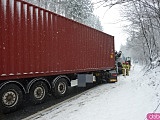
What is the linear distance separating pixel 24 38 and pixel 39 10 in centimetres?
148

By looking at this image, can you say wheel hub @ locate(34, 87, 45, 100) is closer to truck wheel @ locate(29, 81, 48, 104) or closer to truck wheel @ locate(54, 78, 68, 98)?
truck wheel @ locate(29, 81, 48, 104)

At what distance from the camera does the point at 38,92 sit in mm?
8477

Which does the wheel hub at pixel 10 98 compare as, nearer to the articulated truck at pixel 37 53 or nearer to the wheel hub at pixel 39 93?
the articulated truck at pixel 37 53

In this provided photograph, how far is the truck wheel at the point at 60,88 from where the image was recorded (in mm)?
9492

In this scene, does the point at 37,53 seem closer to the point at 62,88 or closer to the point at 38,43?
the point at 38,43

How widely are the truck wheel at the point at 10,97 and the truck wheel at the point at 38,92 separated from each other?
70cm

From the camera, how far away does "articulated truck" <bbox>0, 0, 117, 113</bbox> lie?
700 cm

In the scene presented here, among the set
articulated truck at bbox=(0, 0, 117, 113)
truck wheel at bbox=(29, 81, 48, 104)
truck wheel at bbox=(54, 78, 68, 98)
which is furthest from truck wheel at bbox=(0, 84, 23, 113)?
truck wheel at bbox=(54, 78, 68, 98)

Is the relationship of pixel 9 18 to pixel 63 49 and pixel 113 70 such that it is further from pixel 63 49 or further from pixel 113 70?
pixel 113 70

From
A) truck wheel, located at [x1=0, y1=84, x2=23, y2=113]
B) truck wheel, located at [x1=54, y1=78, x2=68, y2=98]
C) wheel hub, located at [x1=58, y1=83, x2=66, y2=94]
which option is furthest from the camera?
wheel hub, located at [x1=58, y1=83, x2=66, y2=94]

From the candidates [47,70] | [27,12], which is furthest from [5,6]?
[47,70]

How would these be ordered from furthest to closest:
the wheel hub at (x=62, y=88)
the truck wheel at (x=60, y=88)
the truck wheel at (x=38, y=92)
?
the wheel hub at (x=62, y=88), the truck wheel at (x=60, y=88), the truck wheel at (x=38, y=92)

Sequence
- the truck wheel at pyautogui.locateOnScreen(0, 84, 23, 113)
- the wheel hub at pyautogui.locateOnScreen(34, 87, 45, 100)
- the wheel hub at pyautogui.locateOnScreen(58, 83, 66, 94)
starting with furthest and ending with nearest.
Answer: the wheel hub at pyautogui.locateOnScreen(58, 83, 66, 94) → the wheel hub at pyautogui.locateOnScreen(34, 87, 45, 100) → the truck wheel at pyautogui.locateOnScreen(0, 84, 23, 113)

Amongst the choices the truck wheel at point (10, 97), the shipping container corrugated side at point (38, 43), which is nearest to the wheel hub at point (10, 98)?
the truck wheel at point (10, 97)
